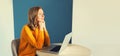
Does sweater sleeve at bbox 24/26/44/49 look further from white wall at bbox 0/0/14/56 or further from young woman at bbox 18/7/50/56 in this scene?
white wall at bbox 0/0/14/56

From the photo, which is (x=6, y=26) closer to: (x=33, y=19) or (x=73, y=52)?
(x=33, y=19)

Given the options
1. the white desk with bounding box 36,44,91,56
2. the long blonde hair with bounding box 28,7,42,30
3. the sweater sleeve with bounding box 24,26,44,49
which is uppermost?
the long blonde hair with bounding box 28,7,42,30

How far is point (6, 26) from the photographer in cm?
248

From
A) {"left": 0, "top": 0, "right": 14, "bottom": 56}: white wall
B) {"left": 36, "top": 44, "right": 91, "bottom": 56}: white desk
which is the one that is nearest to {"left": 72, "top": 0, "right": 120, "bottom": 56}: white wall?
{"left": 36, "top": 44, "right": 91, "bottom": 56}: white desk

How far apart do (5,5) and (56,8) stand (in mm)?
641

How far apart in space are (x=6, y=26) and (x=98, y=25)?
1.14 metres

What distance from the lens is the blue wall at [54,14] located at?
2227 mm

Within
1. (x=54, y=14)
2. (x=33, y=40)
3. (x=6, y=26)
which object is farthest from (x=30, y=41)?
(x=6, y=26)

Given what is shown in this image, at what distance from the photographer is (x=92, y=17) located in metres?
2.04

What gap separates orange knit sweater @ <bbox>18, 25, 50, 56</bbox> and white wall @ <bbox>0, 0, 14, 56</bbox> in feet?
2.54

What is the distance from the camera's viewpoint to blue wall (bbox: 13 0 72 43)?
2227mm

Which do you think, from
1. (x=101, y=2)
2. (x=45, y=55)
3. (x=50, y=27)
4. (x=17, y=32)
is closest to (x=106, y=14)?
(x=101, y=2)

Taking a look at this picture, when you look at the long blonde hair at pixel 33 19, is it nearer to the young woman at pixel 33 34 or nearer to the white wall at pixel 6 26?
the young woman at pixel 33 34

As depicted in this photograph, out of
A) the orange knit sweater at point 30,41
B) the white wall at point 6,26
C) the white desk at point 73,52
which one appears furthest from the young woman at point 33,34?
the white wall at point 6,26
